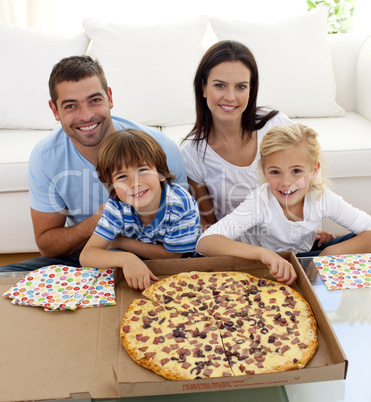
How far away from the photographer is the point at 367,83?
2533 millimetres

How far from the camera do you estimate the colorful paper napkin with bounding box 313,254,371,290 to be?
46.8 inches

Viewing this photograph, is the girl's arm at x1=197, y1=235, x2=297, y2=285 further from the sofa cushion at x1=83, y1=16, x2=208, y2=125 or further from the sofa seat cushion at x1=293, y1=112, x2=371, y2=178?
the sofa cushion at x1=83, y1=16, x2=208, y2=125

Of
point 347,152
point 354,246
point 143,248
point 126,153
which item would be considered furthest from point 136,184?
point 347,152

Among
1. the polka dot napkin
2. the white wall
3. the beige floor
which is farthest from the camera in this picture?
the white wall

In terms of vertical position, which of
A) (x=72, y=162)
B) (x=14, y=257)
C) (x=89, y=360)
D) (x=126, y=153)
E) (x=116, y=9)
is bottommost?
(x=14, y=257)

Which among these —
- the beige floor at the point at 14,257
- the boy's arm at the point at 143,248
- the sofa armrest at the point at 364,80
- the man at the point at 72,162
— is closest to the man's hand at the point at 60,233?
the man at the point at 72,162

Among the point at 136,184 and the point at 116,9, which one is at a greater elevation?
the point at 116,9

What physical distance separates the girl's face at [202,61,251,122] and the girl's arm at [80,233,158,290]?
0.70 metres

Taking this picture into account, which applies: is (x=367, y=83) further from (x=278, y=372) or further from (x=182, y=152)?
(x=278, y=372)

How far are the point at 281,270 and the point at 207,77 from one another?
862 mm

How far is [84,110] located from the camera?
1609 mm

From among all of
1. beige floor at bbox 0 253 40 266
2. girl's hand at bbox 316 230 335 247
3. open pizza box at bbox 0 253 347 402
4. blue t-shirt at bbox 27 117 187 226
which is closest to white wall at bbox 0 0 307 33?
beige floor at bbox 0 253 40 266

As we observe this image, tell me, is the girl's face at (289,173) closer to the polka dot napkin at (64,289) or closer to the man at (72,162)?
the man at (72,162)

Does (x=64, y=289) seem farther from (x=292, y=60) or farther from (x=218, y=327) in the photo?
(x=292, y=60)
